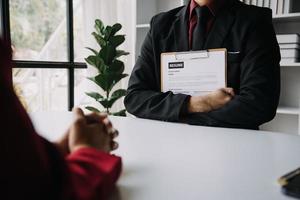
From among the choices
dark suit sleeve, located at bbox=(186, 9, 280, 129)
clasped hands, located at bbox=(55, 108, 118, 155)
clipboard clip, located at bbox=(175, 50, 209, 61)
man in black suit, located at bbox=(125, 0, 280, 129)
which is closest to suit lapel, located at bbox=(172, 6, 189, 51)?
man in black suit, located at bbox=(125, 0, 280, 129)

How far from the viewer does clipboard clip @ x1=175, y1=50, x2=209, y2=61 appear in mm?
1331

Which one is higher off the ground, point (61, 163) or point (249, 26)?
point (249, 26)

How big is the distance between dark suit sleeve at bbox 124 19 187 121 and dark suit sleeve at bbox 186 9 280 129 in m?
0.10

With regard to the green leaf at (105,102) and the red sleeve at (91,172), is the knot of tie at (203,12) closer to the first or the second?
the red sleeve at (91,172)

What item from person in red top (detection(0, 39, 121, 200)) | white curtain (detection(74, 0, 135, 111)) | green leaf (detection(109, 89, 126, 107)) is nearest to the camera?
person in red top (detection(0, 39, 121, 200))

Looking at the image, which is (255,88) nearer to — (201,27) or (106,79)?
(201,27)

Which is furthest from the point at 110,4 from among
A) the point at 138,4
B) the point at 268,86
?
the point at 268,86

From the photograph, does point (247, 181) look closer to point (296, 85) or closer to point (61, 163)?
point (61, 163)

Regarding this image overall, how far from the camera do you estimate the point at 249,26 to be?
1.37 m

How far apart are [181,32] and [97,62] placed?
1.23 meters

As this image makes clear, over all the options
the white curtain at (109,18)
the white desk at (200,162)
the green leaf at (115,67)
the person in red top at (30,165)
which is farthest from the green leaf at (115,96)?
the person in red top at (30,165)

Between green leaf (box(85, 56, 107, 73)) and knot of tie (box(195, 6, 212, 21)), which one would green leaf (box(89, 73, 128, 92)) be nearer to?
green leaf (box(85, 56, 107, 73))

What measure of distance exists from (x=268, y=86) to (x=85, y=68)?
6.73ft

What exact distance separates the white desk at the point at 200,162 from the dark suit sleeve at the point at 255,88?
20 centimetres
